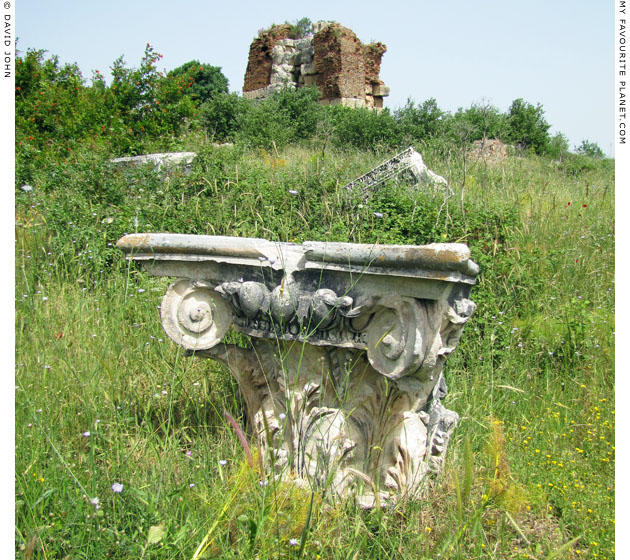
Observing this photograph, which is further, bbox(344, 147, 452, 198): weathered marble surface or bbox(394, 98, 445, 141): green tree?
bbox(394, 98, 445, 141): green tree

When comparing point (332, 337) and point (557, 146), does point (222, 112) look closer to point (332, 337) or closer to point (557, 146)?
point (557, 146)

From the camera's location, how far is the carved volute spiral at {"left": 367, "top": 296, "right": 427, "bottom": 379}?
203 centimetres

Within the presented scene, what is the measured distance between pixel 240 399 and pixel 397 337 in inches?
46.7

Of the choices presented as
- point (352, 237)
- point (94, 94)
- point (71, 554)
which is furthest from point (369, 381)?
point (94, 94)

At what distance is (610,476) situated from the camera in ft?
8.63

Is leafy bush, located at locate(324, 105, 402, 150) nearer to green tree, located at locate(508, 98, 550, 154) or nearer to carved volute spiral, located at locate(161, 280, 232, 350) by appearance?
green tree, located at locate(508, 98, 550, 154)

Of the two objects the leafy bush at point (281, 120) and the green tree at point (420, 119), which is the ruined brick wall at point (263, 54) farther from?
the green tree at point (420, 119)

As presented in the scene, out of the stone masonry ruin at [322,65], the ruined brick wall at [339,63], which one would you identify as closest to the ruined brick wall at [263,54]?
the stone masonry ruin at [322,65]

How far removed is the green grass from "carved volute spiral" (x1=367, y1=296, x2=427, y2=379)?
44cm

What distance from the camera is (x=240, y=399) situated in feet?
9.66

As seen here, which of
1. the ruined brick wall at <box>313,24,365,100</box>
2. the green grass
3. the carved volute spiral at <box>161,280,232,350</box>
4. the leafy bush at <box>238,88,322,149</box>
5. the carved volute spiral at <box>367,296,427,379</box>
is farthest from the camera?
the ruined brick wall at <box>313,24,365,100</box>

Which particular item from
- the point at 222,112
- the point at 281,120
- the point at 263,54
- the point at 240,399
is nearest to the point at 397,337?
the point at 240,399

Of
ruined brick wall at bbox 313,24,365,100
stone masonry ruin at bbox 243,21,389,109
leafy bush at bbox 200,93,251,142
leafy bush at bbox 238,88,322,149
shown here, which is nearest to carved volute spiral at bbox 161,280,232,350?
leafy bush at bbox 238,88,322,149

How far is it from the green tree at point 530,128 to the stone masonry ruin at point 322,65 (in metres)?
5.37
